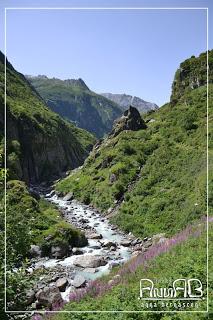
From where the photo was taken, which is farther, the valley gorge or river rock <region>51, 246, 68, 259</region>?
river rock <region>51, 246, 68, 259</region>

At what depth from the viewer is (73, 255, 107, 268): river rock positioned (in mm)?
27938

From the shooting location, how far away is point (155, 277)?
45.6 feet

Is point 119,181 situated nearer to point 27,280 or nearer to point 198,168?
point 198,168

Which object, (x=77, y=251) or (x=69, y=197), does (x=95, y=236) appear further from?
(x=69, y=197)

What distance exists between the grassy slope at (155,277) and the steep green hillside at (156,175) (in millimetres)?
16207

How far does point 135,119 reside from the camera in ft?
242

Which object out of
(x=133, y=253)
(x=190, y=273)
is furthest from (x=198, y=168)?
(x=190, y=273)

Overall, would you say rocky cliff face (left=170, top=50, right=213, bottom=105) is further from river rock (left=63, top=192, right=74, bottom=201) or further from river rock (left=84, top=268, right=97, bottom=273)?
river rock (left=84, top=268, right=97, bottom=273)

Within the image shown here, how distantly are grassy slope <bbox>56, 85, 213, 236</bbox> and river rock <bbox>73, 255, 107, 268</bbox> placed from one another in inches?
299

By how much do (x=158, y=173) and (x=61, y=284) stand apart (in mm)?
28631

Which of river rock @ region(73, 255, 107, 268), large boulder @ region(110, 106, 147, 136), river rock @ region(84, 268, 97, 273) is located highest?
large boulder @ region(110, 106, 147, 136)

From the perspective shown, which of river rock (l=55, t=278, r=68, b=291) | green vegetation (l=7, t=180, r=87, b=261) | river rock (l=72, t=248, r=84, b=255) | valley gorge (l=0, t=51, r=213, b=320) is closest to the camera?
green vegetation (l=7, t=180, r=87, b=261)

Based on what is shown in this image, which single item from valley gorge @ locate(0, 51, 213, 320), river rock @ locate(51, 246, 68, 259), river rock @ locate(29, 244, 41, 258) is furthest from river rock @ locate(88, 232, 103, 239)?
river rock @ locate(29, 244, 41, 258)

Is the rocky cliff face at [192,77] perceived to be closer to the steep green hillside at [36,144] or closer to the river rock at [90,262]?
the steep green hillside at [36,144]
